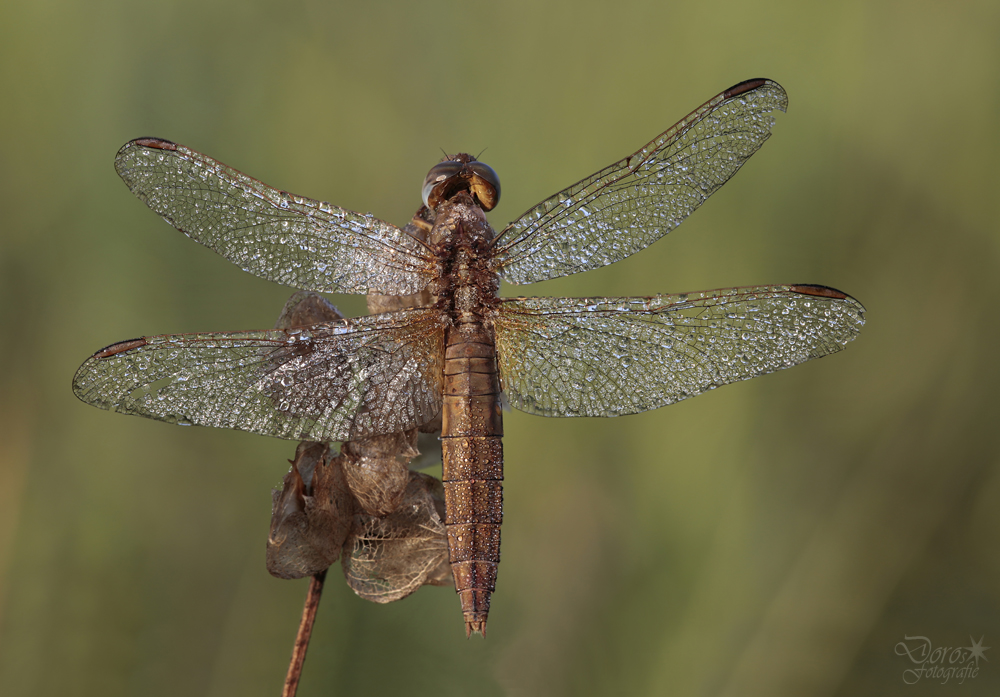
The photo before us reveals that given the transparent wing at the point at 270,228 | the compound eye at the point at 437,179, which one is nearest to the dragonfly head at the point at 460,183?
the compound eye at the point at 437,179

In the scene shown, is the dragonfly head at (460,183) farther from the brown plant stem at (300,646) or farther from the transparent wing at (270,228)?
the brown plant stem at (300,646)

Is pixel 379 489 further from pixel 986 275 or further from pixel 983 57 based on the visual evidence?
pixel 983 57

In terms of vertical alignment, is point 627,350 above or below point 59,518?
above

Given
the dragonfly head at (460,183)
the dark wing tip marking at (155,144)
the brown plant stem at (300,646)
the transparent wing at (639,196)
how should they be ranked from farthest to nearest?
the dragonfly head at (460,183)
the transparent wing at (639,196)
the dark wing tip marking at (155,144)
the brown plant stem at (300,646)

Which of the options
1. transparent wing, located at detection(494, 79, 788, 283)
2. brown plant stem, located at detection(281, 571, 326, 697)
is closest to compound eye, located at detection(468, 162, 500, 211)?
transparent wing, located at detection(494, 79, 788, 283)

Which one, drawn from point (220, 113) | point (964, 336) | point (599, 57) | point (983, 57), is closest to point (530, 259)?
point (599, 57)

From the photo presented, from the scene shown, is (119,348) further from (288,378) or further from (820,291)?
(820,291)

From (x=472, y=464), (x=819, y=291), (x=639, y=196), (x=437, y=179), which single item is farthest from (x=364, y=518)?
(x=819, y=291)
